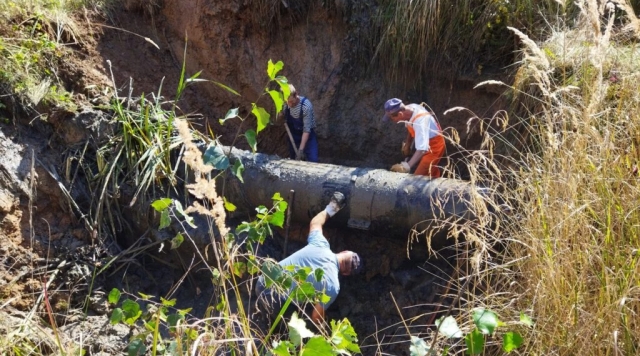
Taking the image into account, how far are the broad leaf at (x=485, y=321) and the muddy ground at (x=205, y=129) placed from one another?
68.1 inches

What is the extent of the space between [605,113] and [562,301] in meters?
1.05

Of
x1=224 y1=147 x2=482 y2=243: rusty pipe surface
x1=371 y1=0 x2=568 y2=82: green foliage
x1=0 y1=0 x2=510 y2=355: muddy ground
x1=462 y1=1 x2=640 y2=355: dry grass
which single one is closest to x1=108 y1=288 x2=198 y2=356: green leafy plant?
x1=462 y1=1 x2=640 y2=355: dry grass

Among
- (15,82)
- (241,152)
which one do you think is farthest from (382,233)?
(15,82)

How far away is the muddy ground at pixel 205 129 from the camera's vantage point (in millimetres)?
5328

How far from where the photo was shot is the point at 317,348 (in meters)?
2.20

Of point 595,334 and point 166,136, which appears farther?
point 166,136

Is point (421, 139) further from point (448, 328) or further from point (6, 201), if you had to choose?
point (448, 328)

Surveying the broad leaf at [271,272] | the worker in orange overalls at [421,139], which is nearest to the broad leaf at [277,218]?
the broad leaf at [271,272]

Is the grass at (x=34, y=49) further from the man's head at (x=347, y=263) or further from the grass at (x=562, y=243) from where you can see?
the man's head at (x=347, y=263)

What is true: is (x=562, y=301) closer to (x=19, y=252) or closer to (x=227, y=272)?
(x=227, y=272)

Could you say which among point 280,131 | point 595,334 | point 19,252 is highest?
point 595,334

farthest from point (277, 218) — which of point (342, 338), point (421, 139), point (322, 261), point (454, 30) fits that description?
point (454, 30)

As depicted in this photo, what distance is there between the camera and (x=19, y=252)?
17.5 feet

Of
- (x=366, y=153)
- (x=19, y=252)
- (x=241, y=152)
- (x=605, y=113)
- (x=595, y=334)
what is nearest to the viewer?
(x=595, y=334)
